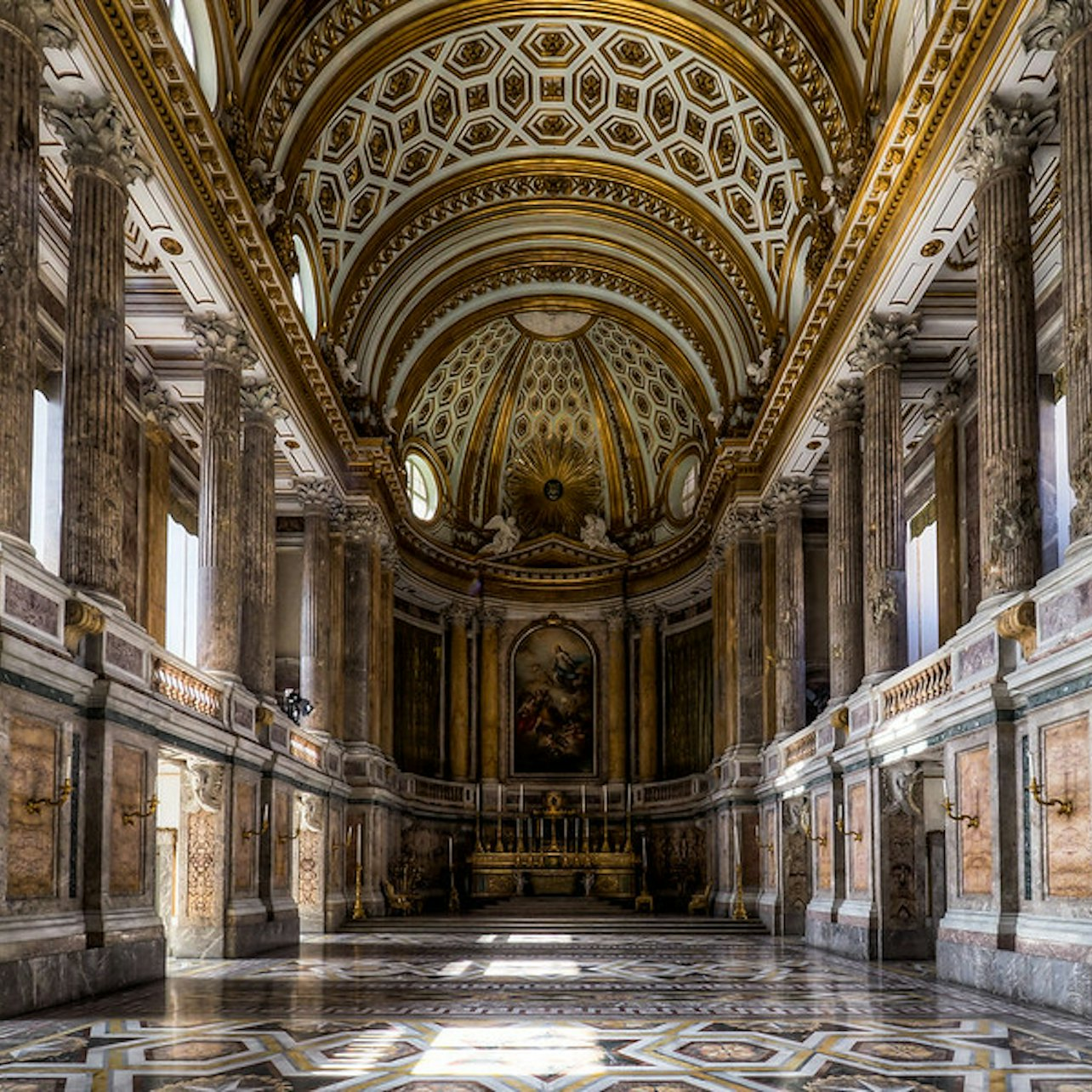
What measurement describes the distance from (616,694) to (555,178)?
1506cm

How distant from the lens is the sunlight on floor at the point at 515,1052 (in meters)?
8.91

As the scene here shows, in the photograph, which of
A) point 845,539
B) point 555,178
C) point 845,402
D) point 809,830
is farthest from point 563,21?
point 809,830

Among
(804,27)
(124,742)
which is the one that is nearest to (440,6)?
(804,27)

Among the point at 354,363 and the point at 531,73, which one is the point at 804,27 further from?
the point at 354,363

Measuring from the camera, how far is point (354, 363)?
30438mm

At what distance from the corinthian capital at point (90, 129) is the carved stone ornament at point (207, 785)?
7.88m

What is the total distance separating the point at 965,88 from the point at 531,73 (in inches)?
528

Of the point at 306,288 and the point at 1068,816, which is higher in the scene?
the point at 306,288

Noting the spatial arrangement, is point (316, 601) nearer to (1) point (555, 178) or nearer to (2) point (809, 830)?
(1) point (555, 178)

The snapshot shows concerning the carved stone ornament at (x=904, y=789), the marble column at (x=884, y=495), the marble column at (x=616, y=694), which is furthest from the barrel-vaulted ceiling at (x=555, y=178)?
the carved stone ornament at (x=904, y=789)

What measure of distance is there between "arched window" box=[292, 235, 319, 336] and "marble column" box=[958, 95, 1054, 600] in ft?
47.4

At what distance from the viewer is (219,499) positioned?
20656mm

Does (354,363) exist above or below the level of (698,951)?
above

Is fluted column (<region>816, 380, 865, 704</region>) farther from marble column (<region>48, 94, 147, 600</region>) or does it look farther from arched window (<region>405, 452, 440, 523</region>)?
arched window (<region>405, 452, 440, 523</region>)
